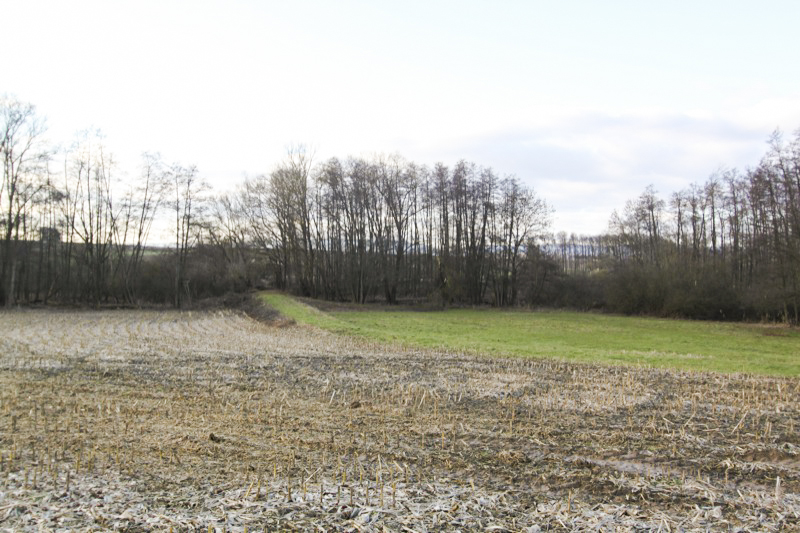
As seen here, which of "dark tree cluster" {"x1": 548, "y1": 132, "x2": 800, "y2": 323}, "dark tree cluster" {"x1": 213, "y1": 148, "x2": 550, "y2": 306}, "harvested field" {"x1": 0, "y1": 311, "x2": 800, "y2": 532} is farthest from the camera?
"dark tree cluster" {"x1": 213, "y1": 148, "x2": 550, "y2": 306}

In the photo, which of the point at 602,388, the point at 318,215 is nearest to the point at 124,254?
the point at 318,215

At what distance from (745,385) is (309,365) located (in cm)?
1012

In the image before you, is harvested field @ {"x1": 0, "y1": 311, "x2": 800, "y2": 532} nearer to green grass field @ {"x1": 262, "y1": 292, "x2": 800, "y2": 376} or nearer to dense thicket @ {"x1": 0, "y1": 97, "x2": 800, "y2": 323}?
green grass field @ {"x1": 262, "y1": 292, "x2": 800, "y2": 376}

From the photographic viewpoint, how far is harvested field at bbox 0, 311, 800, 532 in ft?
15.6

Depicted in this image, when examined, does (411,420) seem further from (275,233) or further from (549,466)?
(275,233)

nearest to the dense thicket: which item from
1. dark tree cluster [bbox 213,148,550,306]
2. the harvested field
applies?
dark tree cluster [bbox 213,148,550,306]

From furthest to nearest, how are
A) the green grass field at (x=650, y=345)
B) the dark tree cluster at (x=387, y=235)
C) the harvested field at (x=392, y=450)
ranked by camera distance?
1. the dark tree cluster at (x=387, y=235)
2. the green grass field at (x=650, y=345)
3. the harvested field at (x=392, y=450)

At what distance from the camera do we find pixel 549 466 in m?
6.20

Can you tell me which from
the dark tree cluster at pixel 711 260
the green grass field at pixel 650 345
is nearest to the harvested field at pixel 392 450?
the green grass field at pixel 650 345

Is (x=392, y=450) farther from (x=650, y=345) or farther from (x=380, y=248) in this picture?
(x=380, y=248)

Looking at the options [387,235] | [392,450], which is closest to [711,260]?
[387,235]

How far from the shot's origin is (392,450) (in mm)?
6730

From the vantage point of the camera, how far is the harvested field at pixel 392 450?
4.77 meters

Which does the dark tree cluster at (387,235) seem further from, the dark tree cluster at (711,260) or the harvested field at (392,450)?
the harvested field at (392,450)
